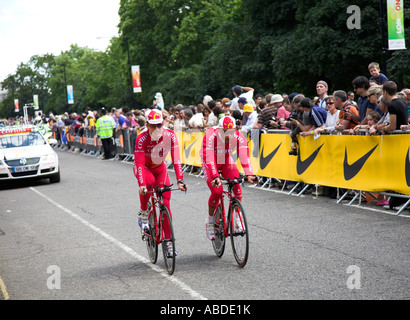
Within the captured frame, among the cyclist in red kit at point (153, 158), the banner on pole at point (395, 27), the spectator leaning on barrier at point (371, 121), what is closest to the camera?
the cyclist in red kit at point (153, 158)

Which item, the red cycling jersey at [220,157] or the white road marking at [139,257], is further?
the red cycling jersey at [220,157]

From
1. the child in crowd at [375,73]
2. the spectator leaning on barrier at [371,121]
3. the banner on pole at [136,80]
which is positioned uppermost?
the banner on pole at [136,80]

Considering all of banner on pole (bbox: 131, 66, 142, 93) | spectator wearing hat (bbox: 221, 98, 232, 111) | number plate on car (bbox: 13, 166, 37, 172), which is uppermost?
banner on pole (bbox: 131, 66, 142, 93)

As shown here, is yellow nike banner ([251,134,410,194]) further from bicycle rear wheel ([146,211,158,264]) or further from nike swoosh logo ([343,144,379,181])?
bicycle rear wheel ([146,211,158,264])

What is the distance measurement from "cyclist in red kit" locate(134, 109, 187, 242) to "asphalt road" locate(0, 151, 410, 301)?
873 millimetres

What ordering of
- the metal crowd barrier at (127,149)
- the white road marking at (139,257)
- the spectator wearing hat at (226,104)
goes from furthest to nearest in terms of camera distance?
the spectator wearing hat at (226,104)
the metal crowd barrier at (127,149)
the white road marking at (139,257)

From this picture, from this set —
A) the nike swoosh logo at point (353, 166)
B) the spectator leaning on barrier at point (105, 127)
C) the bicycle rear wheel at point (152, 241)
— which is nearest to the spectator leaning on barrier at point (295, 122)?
the nike swoosh logo at point (353, 166)

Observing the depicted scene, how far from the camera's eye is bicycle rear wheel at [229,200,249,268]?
738 centimetres

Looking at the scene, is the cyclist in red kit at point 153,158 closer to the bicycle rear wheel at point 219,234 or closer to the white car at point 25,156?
the bicycle rear wheel at point 219,234

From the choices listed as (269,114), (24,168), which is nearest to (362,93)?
(269,114)

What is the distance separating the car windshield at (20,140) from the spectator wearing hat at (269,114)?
8.53 metres

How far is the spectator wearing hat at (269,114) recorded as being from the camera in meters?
15.1

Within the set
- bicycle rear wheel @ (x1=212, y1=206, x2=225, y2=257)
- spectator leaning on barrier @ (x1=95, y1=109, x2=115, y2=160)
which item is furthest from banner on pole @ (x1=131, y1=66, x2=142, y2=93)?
bicycle rear wheel @ (x1=212, y1=206, x2=225, y2=257)
